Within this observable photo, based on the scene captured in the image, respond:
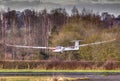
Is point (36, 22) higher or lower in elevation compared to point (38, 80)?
higher

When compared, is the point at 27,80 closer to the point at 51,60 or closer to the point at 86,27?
the point at 51,60

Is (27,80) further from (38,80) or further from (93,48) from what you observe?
(93,48)

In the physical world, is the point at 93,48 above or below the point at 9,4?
below

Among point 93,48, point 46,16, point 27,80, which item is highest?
point 46,16

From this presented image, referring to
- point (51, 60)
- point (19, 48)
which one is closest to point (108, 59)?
point (51, 60)

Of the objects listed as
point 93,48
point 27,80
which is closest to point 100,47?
point 93,48
